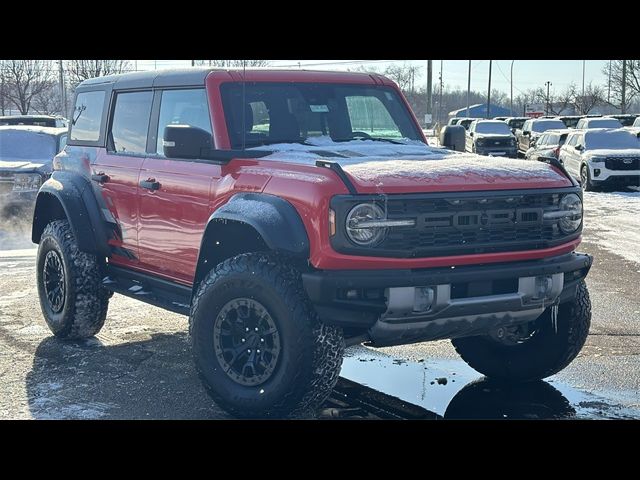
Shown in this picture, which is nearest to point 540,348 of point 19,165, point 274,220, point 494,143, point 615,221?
point 274,220

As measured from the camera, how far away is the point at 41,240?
7.53 meters

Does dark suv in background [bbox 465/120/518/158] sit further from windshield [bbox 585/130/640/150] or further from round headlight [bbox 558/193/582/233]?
round headlight [bbox 558/193/582/233]

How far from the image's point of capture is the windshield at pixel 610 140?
73.1 feet

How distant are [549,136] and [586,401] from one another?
22.1 m

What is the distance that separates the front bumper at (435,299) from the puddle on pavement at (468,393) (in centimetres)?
70

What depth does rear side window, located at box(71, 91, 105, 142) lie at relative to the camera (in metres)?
7.33

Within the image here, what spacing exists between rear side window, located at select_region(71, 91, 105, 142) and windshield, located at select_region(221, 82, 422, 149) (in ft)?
5.57

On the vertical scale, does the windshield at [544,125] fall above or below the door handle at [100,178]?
above

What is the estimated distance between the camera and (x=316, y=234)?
4.80 m

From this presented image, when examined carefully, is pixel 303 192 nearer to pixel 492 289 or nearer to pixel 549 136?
pixel 492 289

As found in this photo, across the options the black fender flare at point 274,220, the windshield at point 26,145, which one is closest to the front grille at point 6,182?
the windshield at point 26,145

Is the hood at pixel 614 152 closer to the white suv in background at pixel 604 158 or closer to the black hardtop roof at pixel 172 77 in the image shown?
the white suv in background at pixel 604 158

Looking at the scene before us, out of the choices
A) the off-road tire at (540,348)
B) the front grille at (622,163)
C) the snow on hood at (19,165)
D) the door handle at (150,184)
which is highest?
the door handle at (150,184)

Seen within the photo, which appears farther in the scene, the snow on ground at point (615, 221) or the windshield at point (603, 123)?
the windshield at point (603, 123)
